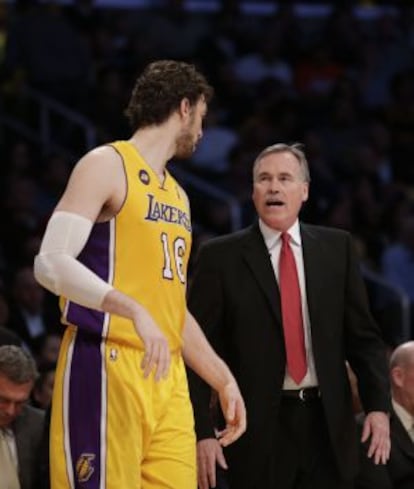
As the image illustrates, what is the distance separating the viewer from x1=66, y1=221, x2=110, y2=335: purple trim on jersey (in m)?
4.42

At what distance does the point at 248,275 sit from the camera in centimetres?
541

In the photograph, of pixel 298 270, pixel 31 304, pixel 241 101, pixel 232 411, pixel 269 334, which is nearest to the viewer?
pixel 232 411

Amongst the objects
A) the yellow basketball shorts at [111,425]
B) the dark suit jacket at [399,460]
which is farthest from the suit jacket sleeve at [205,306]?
the dark suit jacket at [399,460]

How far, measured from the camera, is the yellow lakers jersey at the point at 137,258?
4.42m

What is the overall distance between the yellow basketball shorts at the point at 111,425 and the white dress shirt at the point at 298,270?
927mm

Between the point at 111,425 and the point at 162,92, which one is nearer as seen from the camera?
the point at 111,425

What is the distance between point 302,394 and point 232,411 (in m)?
0.80

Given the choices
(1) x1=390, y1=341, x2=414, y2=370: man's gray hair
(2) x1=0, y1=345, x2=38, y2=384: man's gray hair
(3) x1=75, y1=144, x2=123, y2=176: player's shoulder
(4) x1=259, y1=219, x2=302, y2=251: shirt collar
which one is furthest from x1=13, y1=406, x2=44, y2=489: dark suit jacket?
(3) x1=75, y1=144, x2=123, y2=176: player's shoulder

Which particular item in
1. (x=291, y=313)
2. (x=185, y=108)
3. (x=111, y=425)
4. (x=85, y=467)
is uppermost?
(x=185, y=108)

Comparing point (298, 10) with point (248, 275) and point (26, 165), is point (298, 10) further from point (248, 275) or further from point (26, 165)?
point (248, 275)

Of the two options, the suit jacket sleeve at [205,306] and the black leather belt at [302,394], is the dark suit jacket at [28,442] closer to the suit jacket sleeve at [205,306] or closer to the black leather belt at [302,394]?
the suit jacket sleeve at [205,306]

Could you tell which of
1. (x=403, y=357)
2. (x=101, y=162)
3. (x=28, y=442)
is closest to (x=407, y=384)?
(x=403, y=357)

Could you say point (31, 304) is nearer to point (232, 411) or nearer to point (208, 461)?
point (208, 461)

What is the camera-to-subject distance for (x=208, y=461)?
16.5 ft
